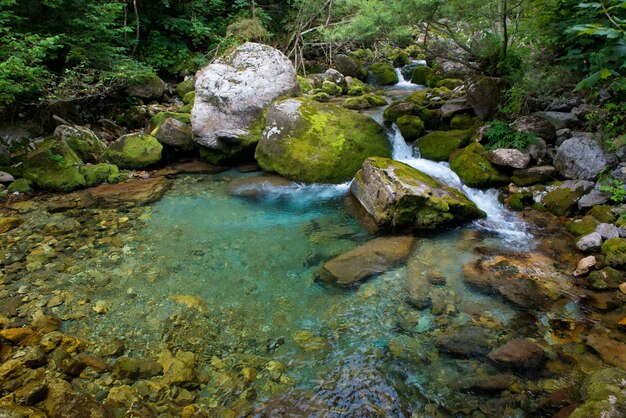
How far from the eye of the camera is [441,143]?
361 inches

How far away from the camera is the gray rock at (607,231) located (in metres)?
5.71

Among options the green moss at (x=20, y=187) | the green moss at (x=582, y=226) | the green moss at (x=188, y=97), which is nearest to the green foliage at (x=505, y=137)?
the green moss at (x=582, y=226)

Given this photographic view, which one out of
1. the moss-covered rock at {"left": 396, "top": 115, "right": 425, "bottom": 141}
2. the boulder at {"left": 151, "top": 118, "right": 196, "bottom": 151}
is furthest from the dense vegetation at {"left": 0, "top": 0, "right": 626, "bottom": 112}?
the moss-covered rock at {"left": 396, "top": 115, "right": 425, "bottom": 141}

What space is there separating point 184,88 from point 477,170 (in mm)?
10412

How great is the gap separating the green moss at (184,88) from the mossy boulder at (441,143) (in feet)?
27.9

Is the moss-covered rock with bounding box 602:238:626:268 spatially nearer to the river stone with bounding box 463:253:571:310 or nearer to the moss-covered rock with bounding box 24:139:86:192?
the river stone with bounding box 463:253:571:310

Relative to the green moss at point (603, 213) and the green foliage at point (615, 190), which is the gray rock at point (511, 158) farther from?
the green moss at point (603, 213)

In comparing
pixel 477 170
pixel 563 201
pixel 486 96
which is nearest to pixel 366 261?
pixel 477 170

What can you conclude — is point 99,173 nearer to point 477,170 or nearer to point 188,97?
point 188,97

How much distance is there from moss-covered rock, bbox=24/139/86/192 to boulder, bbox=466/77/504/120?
9.55 m

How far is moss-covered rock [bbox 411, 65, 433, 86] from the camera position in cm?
1554

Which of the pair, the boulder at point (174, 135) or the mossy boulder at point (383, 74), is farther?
the mossy boulder at point (383, 74)

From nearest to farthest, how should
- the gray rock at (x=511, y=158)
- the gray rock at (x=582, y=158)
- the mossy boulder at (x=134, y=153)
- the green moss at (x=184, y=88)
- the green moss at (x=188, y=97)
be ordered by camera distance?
1. the gray rock at (x=582, y=158)
2. the gray rock at (x=511, y=158)
3. the mossy boulder at (x=134, y=153)
4. the green moss at (x=188, y=97)
5. the green moss at (x=184, y=88)

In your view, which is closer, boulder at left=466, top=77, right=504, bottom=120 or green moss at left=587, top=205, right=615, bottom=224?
green moss at left=587, top=205, right=615, bottom=224
